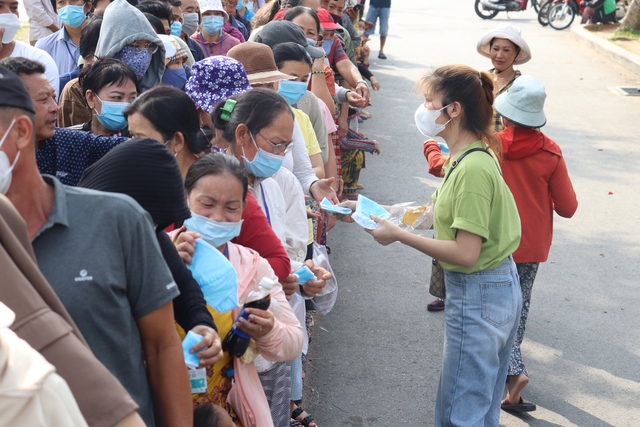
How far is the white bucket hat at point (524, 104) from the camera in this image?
4.34m

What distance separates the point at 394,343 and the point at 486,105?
2.24 metres

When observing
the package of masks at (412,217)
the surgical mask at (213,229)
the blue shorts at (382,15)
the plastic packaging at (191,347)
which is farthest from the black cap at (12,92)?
the blue shorts at (382,15)

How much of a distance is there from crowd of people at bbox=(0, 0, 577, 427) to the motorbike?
18.7m

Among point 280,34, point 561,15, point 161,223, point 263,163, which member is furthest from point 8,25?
point 561,15

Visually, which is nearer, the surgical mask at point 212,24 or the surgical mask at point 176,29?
the surgical mask at point 176,29

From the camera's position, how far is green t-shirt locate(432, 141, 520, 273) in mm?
3287

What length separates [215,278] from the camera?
256 cm

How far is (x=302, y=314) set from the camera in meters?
3.93

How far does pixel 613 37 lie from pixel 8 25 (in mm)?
15553

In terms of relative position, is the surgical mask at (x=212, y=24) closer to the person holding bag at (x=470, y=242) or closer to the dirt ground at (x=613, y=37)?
the person holding bag at (x=470, y=242)

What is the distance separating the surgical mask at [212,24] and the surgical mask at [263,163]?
12.8 ft

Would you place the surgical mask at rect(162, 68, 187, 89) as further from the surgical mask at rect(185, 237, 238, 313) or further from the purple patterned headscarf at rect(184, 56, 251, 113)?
the surgical mask at rect(185, 237, 238, 313)

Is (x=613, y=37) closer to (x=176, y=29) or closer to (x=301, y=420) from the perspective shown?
(x=176, y=29)

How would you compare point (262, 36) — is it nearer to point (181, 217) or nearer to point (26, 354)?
point (181, 217)
